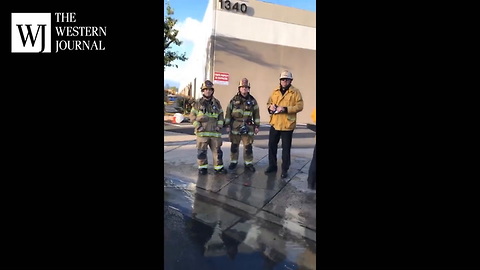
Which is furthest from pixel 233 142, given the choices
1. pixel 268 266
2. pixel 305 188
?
pixel 268 266

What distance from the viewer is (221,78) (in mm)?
14281

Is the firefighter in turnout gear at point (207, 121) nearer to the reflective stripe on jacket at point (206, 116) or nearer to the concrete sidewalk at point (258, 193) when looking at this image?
the reflective stripe on jacket at point (206, 116)

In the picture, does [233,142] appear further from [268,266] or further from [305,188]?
[268,266]

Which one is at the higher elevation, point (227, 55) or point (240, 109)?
point (227, 55)

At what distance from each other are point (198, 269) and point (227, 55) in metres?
12.9

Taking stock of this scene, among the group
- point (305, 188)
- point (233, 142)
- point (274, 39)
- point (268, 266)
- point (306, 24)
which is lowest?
point (268, 266)

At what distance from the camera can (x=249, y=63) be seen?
14.8 m

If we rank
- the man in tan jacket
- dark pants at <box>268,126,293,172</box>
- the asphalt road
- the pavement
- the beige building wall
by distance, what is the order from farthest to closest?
the beige building wall → the asphalt road → dark pants at <box>268,126,293,172</box> → the man in tan jacket → the pavement

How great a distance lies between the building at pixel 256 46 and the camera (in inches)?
551

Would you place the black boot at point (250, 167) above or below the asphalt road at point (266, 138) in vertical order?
below

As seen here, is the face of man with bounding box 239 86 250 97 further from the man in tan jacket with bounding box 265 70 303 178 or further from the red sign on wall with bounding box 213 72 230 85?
the red sign on wall with bounding box 213 72 230 85

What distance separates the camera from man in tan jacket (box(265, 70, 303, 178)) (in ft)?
14.2

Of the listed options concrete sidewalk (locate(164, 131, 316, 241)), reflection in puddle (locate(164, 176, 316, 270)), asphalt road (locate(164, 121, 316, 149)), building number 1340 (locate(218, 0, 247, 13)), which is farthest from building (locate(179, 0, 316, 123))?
reflection in puddle (locate(164, 176, 316, 270))

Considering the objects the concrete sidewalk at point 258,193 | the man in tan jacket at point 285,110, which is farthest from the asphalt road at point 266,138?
the man in tan jacket at point 285,110
